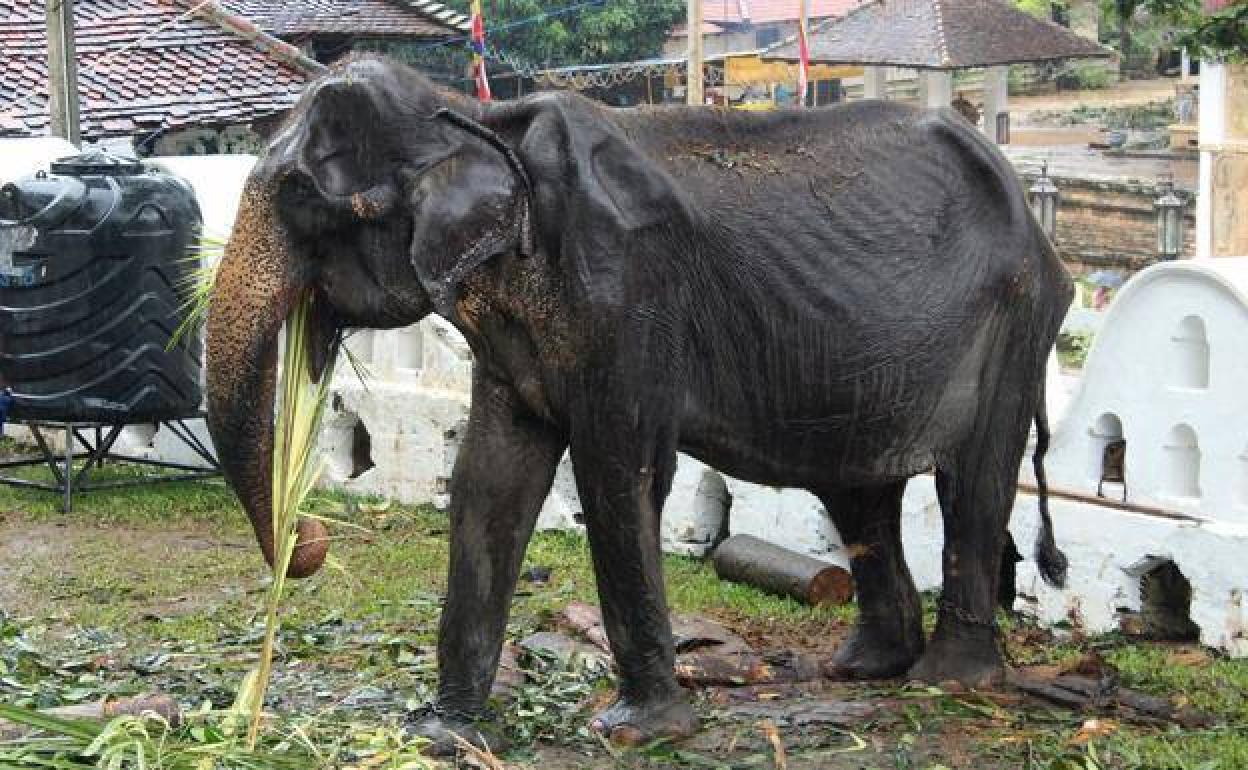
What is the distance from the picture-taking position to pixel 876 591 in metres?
8.36

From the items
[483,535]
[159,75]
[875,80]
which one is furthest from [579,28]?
[483,535]

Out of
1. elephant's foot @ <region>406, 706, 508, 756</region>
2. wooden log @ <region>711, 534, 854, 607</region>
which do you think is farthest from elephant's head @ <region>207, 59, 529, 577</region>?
wooden log @ <region>711, 534, 854, 607</region>

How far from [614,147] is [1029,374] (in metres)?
1.81

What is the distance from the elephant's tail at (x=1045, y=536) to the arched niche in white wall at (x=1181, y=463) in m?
0.49

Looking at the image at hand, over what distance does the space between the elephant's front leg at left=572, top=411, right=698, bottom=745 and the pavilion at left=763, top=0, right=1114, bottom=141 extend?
2756 cm

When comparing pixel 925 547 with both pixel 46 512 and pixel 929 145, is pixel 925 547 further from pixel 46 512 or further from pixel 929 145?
pixel 46 512

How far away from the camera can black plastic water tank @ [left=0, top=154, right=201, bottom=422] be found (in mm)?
11703

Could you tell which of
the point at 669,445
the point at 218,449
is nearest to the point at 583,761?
the point at 669,445

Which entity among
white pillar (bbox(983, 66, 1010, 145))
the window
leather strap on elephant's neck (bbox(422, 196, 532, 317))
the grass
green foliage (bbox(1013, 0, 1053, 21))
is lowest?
the grass

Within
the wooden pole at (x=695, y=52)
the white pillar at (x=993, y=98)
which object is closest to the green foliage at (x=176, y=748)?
the wooden pole at (x=695, y=52)

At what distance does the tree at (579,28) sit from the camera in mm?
40906

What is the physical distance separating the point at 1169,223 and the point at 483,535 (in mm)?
26200

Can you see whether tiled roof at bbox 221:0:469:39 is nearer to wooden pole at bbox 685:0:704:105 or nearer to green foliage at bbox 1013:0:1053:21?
wooden pole at bbox 685:0:704:105

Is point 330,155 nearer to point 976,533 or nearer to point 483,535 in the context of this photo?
point 483,535
